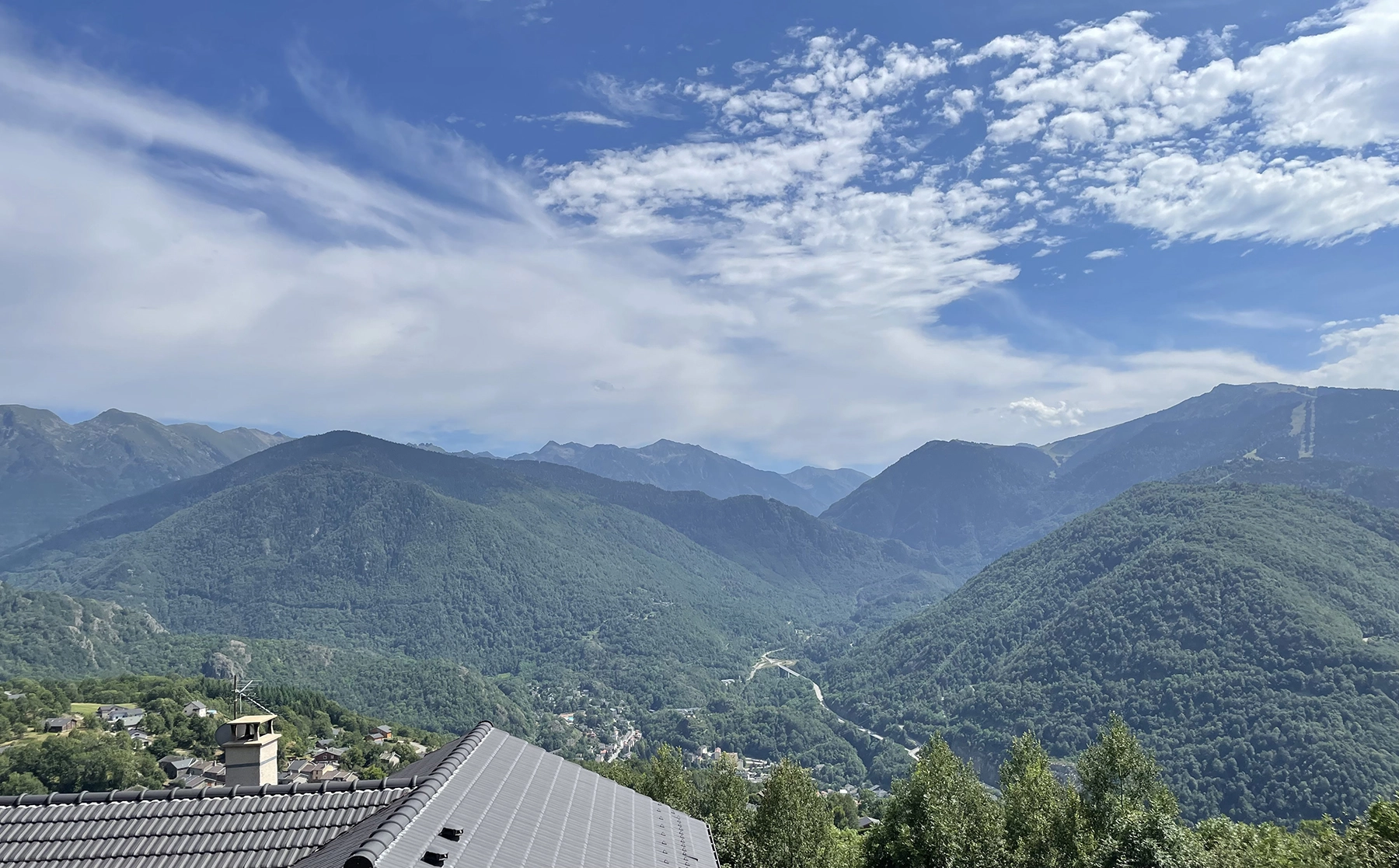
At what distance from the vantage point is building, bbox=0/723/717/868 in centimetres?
1138

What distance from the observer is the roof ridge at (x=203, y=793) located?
41.6 feet

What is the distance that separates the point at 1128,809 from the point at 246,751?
3515 centimetres

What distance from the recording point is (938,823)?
3164cm

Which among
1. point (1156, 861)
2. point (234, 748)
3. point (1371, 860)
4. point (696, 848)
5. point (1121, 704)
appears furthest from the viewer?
point (1121, 704)

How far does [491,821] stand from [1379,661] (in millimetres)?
181122

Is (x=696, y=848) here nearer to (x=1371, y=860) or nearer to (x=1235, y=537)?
(x=1371, y=860)

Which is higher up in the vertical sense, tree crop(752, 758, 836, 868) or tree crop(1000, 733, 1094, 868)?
tree crop(1000, 733, 1094, 868)

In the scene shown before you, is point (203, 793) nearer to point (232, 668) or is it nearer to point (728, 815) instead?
point (728, 815)

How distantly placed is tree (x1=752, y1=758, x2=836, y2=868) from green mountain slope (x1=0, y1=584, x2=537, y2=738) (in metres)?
152

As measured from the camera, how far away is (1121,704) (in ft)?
514

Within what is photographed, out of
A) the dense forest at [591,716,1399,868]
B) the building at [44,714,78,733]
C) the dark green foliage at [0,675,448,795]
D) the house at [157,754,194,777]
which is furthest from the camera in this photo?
the building at [44,714,78,733]

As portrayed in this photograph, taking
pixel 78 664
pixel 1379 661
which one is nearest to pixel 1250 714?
pixel 1379 661

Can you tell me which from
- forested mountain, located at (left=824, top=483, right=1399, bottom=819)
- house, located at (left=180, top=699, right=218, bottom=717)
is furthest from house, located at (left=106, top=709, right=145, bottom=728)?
forested mountain, located at (left=824, top=483, right=1399, bottom=819)

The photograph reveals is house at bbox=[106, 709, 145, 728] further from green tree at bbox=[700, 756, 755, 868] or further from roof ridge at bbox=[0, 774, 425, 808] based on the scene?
roof ridge at bbox=[0, 774, 425, 808]
